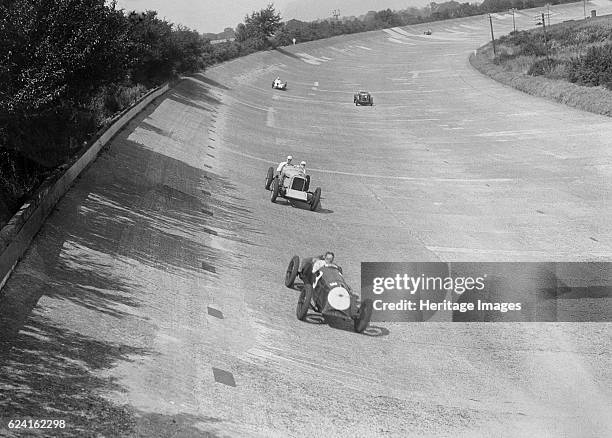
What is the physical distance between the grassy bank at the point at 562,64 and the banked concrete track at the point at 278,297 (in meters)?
9.21

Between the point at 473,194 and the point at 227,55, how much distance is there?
174 feet

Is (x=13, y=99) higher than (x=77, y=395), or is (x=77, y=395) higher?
(x=13, y=99)

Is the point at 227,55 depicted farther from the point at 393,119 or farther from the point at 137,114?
the point at 137,114

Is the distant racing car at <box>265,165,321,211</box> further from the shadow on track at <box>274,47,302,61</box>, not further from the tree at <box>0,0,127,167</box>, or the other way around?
the shadow on track at <box>274,47,302,61</box>

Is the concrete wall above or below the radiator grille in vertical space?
above

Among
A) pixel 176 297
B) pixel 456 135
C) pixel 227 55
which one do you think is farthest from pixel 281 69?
pixel 176 297

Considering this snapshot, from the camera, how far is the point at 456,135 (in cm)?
4412

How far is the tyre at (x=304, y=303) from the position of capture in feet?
45.3

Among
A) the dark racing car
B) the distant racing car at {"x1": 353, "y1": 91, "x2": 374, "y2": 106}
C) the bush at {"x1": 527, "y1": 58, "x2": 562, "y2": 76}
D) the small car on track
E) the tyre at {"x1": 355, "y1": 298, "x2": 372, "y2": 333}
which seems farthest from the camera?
the small car on track

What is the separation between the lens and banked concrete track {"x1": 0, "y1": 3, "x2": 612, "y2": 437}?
9.97 metres

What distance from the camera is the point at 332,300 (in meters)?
13.5

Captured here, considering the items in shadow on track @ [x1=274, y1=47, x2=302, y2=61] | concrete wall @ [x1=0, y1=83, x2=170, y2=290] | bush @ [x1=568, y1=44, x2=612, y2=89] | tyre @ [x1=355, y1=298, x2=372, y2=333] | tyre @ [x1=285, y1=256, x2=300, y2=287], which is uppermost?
shadow on track @ [x1=274, y1=47, x2=302, y2=61]

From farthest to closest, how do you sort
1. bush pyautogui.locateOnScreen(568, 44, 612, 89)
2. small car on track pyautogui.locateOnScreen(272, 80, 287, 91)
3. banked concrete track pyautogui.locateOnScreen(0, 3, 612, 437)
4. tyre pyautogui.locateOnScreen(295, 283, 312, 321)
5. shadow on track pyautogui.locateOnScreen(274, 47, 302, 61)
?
shadow on track pyautogui.locateOnScreen(274, 47, 302, 61), small car on track pyautogui.locateOnScreen(272, 80, 287, 91), bush pyautogui.locateOnScreen(568, 44, 612, 89), tyre pyautogui.locateOnScreen(295, 283, 312, 321), banked concrete track pyautogui.locateOnScreen(0, 3, 612, 437)

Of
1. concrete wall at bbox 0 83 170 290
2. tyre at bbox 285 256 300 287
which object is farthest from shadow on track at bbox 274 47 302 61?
tyre at bbox 285 256 300 287
